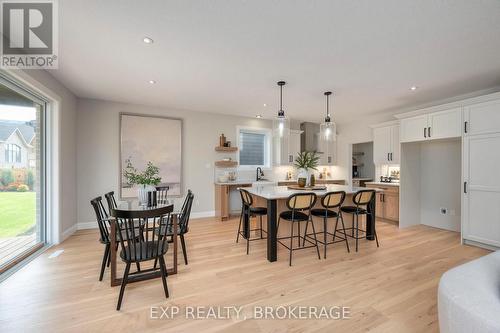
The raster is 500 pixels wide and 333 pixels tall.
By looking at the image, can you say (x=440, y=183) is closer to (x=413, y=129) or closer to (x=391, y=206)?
(x=391, y=206)

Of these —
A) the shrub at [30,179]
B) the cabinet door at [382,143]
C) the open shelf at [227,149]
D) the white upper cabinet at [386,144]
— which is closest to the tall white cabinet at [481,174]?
the white upper cabinet at [386,144]

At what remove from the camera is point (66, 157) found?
379 centimetres

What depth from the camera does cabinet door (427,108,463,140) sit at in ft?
12.1

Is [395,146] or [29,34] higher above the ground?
[29,34]

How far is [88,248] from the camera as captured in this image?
3322 mm

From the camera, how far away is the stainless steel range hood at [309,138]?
6.43 meters

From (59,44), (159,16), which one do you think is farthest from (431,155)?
(59,44)

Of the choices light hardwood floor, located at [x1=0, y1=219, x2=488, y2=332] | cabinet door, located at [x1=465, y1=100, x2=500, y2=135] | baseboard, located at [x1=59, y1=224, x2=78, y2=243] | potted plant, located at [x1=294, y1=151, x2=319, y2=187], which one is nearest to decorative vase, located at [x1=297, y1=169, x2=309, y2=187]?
potted plant, located at [x1=294, y1=151, x2=319, y2=187]

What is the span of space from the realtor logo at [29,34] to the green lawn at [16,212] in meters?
1.55

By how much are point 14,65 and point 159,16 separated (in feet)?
6.33

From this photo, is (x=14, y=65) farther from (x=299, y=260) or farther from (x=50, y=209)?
(x=299, y=260)

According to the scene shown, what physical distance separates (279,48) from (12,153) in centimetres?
350

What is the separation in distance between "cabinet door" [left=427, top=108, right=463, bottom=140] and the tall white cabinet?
0.37ft

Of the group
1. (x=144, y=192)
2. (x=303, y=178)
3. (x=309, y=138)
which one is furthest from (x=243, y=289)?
(x=309, y=138)
